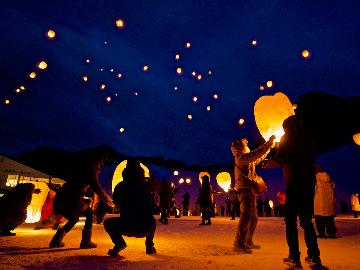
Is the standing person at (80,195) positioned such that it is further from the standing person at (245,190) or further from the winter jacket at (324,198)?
the winter jacket at (324,198)

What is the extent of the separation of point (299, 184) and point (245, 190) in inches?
49.9

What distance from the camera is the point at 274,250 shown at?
5098 millimetres

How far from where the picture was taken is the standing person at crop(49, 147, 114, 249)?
16.8 feet

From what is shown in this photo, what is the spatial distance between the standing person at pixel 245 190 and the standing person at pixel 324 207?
3257 mm

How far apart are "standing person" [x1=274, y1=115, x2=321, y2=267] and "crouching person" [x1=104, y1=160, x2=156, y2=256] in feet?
5.97

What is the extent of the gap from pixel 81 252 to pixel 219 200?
24539mm

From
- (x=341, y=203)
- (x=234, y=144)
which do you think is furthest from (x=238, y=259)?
(x=341, y=203)

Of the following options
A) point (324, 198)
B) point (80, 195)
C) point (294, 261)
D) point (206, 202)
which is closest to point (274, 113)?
point (294, 261)

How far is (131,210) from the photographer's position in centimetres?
432

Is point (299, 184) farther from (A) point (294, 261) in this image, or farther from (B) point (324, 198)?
(B) point (324, 198)

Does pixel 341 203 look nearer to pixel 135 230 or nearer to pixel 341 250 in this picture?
pixel 341 250

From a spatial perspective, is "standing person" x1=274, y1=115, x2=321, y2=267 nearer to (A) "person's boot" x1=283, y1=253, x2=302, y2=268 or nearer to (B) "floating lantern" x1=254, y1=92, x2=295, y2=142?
(A) "person's boot" x1=283, y1=253, x2=302, y2=268

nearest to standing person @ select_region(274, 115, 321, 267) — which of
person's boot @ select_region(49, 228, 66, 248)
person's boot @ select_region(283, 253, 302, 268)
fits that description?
person's boot @ select_region(283, 253, 302, 268)

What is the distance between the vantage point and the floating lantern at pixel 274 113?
188 inches
